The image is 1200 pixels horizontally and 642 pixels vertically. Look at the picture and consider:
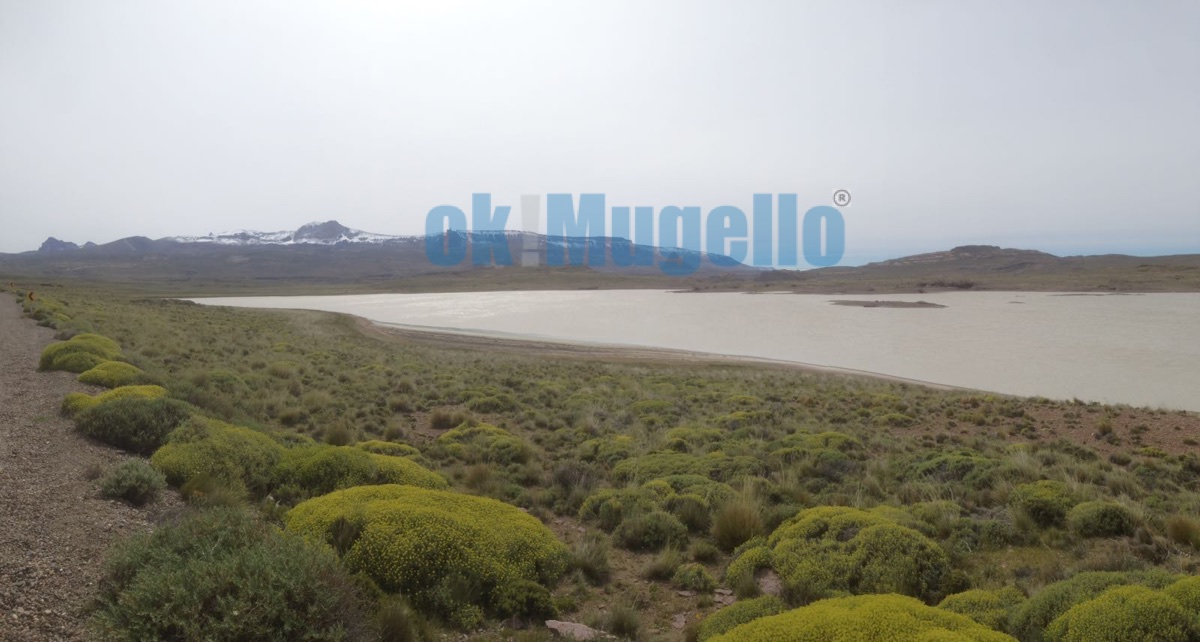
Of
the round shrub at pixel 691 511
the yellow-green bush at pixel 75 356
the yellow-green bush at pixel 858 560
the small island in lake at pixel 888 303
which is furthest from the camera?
the small island in lake at pixel 888 303

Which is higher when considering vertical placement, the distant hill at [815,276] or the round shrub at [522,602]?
the distant hill at [815,276]

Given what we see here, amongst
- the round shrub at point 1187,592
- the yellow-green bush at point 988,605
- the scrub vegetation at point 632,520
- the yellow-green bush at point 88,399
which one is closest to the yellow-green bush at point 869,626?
the scrub vegetation at point 632,520

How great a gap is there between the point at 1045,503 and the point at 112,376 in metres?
13.9

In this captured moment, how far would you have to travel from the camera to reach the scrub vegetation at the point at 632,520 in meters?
3.99

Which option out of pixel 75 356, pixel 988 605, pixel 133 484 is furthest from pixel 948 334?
pixel 133 484

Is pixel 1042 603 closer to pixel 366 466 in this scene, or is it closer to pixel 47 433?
pixel 366 466

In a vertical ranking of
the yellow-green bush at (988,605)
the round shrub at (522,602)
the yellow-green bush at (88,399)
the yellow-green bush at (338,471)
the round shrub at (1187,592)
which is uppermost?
the yellow-green bush at (88,399)

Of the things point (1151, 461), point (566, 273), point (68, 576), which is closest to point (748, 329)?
point (1151, 461)

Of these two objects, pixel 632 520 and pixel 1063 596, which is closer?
pixel 1063 596

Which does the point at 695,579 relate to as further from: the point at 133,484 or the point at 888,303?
the point at 888,303

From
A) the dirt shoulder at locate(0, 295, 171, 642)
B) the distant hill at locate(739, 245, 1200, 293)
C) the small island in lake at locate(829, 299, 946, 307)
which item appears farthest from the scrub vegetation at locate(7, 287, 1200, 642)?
the distant hill at locate(739, 245, 1200, 293)

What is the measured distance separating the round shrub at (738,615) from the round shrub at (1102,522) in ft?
12.8

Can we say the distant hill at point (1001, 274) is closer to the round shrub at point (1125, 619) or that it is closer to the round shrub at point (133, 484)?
the round shrub at point (1125, 619)

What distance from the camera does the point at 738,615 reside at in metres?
4.94
